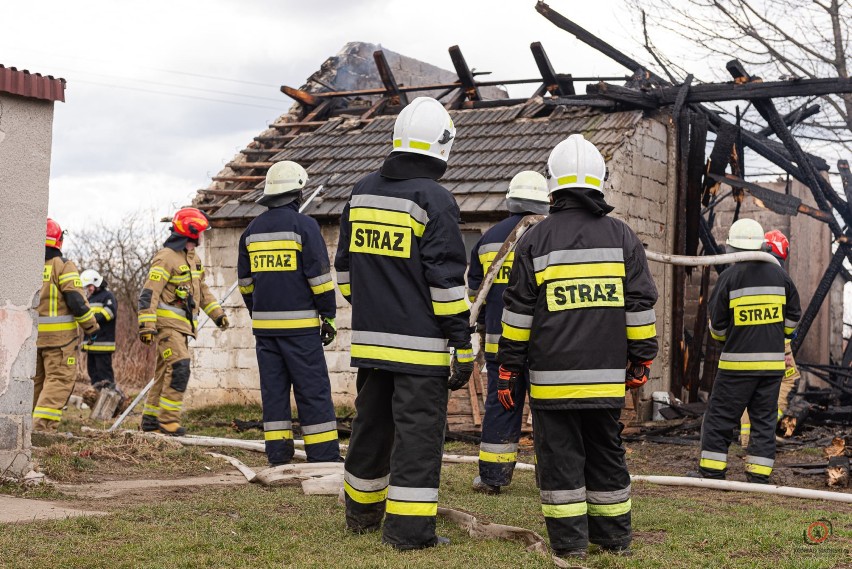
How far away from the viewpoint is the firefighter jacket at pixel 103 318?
42.2 feet

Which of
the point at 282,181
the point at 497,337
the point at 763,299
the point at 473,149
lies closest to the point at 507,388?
the point at 497,337

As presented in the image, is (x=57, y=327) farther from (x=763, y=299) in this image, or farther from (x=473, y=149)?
(x=763, y=299)

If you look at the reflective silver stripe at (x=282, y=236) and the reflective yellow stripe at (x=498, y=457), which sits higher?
the reflective silver stripe at (x=282, y=236)

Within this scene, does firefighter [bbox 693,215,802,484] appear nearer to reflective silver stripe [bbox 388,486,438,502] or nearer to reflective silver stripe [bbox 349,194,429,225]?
reflective silver stripe [bbox 388,486,438,502]

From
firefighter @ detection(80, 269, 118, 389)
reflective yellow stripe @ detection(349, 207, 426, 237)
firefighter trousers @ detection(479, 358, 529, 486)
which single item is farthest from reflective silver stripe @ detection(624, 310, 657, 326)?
firefighter @ detection(80, 269, 118, 389)

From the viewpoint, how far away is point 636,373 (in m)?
4.90

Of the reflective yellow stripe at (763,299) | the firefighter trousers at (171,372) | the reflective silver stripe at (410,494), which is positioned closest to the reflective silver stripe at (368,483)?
the reflective silver stripe at (410,494)

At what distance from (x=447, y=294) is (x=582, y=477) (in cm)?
109

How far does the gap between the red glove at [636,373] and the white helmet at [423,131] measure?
4.61 feet

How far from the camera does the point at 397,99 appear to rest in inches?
593

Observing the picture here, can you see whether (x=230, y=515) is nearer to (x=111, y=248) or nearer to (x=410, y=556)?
(x=410, y=556)

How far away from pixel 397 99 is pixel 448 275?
34.6 ft

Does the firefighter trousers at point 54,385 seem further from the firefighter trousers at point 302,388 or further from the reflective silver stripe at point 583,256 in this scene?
the reflective silver stripe at point 583,256

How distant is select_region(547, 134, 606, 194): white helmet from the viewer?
488 centimetres
